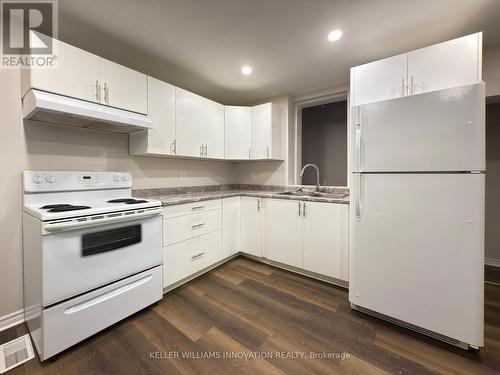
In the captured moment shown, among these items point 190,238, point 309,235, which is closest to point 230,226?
point 190,238

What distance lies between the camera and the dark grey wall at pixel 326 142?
353 centimetres

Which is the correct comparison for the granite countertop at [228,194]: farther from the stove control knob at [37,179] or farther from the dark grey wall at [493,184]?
Answer: the dark grey wall at [493,184]

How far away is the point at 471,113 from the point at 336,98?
1.86 meters

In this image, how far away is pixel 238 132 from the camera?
3.07m

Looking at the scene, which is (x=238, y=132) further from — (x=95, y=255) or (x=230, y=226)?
(x=95, y=255)

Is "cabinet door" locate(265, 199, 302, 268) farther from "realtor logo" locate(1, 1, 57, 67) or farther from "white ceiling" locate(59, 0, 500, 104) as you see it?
"realtor logo" locate(1, 1, 57, 67)

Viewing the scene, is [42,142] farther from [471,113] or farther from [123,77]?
[471,113]

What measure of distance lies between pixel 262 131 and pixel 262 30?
1328 mm

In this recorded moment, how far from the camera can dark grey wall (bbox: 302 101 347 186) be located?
11.6 ft

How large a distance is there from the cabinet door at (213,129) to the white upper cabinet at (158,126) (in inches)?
18.1

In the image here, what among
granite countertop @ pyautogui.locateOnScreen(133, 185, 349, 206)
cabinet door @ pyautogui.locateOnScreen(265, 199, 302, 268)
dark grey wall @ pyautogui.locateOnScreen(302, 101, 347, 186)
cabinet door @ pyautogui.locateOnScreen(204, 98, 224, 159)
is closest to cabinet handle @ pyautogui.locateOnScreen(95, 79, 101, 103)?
granite countertop @ pyautogui.locateOnScreen(133, 185, 349, 206)

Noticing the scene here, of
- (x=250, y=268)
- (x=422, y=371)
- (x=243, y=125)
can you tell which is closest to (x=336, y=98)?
(x=243, y=125)

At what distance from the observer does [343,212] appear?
6.89ft

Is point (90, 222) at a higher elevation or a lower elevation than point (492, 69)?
lower
